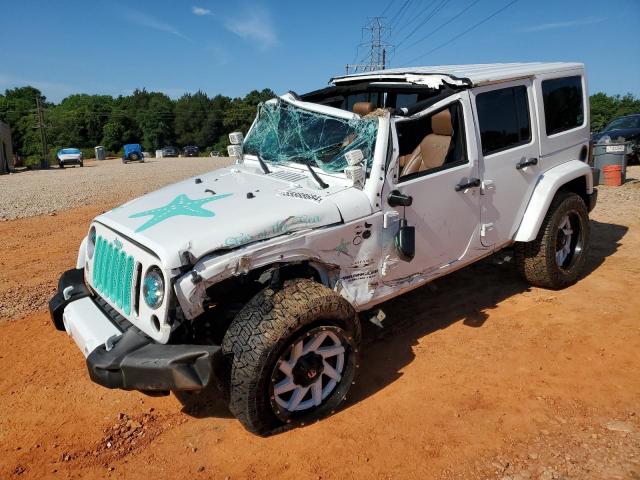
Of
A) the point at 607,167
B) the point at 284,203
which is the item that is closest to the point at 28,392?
the point at 284,203

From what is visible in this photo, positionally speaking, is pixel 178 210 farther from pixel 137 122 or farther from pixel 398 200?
pixel 137 122

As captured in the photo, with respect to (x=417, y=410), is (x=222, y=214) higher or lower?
higher

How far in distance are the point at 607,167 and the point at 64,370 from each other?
11309 mm

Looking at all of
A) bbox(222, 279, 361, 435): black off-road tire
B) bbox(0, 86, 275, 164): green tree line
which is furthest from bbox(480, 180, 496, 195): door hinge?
bbox(0, 86, 275, 164): green tree line

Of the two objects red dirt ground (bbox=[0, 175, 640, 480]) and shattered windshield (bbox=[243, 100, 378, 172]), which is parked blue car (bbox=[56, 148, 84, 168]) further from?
shattered windshield (bbox=[243, 100, 378, 172])

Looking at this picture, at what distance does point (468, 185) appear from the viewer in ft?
13.7

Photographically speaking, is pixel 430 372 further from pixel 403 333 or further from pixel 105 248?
pixel 105 248

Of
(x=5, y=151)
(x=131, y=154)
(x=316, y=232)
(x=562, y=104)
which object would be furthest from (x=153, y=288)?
(x=131, y=154)

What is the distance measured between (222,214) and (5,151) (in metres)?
44.5

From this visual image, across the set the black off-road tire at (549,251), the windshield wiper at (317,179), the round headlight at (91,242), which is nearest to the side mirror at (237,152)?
the windshield wiper at (317,179)

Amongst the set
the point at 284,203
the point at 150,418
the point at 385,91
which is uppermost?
the point at 385,91

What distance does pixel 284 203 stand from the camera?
345 centimetres

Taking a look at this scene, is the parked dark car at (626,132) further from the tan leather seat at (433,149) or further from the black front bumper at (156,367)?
the black front bumper at (156,367)

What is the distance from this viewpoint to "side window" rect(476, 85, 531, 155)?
4441 mm
